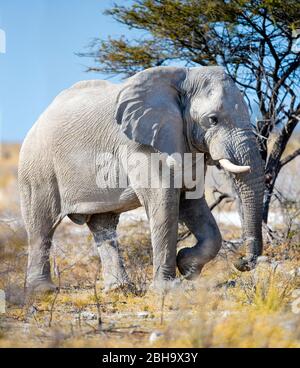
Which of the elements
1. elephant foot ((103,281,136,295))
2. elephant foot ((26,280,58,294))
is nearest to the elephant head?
elephant foot ((103,281,136,295))

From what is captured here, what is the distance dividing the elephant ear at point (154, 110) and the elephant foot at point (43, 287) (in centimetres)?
176

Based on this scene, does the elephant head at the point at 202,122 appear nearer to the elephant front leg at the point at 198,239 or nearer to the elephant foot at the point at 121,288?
the elephant front leg at the point at 198,239

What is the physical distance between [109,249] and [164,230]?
120 centimetres

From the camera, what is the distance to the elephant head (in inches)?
285

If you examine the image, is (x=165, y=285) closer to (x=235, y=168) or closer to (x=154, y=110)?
(x=235, y=168)

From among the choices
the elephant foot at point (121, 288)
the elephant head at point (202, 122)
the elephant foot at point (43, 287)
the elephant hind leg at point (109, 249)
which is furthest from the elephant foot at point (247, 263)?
the elephant foot at point (43, 287)

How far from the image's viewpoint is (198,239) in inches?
306

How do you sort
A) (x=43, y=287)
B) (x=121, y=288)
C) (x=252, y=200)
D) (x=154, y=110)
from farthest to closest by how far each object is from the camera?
(x=43, y=287)
(x=121, y=288)
(x=154, y=110)
(x=252, y=200)

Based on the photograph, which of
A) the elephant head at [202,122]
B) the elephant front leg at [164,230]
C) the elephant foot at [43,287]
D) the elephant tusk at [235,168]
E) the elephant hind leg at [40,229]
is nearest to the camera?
the elephant tusk at [235,168]

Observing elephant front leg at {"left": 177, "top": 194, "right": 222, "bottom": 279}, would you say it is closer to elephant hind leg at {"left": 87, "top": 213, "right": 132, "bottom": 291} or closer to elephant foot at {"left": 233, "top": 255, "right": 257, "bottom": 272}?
elephant foot at {"left": 233, "top": 255, "right": 257, "bottom": 272}

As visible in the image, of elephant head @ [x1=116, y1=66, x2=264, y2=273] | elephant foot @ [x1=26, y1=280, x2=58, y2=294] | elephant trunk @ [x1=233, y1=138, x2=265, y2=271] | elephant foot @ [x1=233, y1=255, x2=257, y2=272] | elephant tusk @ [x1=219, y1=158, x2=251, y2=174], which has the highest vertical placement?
elephant head @ [x1=116, y1=66, x2=264, y2=273]

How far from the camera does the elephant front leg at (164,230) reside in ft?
24.2

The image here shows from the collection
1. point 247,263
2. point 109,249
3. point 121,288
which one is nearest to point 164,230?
point 247,263

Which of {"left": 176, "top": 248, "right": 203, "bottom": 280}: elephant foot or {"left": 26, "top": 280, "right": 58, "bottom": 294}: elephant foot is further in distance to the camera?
{"left": 26, "top": 280, "right": 58, "bottom": 294}: elephant foot
